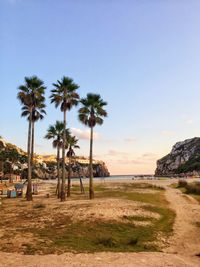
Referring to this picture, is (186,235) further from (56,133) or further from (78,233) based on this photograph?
(56,133)

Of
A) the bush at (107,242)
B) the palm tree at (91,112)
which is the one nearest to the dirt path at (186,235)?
the bush at (107,242)

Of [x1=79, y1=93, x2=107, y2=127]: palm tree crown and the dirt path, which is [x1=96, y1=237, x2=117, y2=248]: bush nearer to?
the dirt path

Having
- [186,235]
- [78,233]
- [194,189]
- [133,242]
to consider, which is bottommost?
[186,235]

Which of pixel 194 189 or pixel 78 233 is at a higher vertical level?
pixel 194 189

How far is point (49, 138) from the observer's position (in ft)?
173

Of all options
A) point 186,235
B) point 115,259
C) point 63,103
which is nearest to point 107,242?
point 115,259

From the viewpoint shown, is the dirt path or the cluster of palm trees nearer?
the dirt path

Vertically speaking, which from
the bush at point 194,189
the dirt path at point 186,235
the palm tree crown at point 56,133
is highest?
the palm tree crown at point 56,133

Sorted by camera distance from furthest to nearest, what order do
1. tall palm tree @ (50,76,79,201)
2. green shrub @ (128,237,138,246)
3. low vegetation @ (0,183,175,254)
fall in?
tall palm tree @ (50,76,79,201) < green shrub @ (128,237,138,246) < low vegetation @ (0,183,175,254)

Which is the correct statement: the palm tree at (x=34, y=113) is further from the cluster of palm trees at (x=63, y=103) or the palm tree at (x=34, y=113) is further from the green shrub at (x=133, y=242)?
the green shrub at (x=133, y=242)

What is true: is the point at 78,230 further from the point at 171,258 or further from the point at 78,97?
the point at 78,97

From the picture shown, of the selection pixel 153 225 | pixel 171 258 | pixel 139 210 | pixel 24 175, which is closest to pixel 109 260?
pixel 171 258

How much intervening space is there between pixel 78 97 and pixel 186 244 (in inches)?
1130

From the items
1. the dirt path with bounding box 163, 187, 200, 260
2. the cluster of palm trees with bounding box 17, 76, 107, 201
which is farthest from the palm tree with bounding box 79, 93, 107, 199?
the dirt path with bounding box 163, 187, 200, 260
